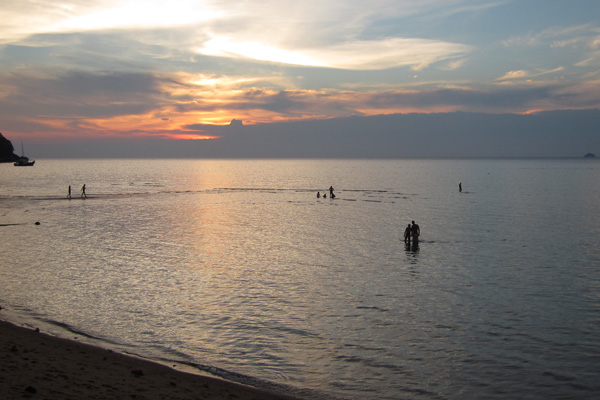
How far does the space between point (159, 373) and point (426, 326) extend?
492 inches

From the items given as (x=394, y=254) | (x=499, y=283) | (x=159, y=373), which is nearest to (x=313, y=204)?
(x=394, y=254)

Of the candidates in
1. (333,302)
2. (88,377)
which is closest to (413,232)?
A: (333,302)

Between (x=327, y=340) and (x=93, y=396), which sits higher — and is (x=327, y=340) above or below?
below

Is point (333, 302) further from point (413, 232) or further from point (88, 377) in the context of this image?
point (413, 232)

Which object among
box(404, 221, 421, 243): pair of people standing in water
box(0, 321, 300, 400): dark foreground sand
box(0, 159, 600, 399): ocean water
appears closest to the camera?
box(0, 321, 300, 400): dark foreground sand

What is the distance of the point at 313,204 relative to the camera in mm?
89500

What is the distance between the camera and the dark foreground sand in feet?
40.4

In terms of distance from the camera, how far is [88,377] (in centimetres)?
1375

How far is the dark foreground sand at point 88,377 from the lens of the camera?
12328 millimetres

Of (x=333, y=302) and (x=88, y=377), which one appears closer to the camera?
(x=88, y=377)

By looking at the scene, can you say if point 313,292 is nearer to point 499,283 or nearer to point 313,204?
point 499,283

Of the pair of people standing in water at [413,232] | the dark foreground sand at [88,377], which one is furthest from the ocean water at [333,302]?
the dark foreground sand at [88,377]

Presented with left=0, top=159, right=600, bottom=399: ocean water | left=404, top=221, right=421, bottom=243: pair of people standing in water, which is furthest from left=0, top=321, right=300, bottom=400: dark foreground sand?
left=404, top=221, right=421, bottom=243: pair of people standing in water

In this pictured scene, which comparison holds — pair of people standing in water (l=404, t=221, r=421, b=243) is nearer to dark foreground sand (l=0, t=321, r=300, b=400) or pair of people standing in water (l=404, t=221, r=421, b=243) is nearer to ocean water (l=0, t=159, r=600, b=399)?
ocean water (l=0, t=159, r=600, b=399)
